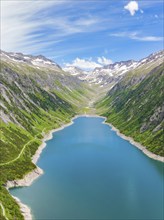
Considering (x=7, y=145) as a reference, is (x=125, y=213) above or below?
below

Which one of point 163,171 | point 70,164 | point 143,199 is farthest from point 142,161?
point 143,199

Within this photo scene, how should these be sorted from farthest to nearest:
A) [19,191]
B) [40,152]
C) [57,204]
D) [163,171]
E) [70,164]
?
[40,152] → [70,164] → [163,171] → [19,191] → [57,204]

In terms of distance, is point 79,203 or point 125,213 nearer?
point 125,213

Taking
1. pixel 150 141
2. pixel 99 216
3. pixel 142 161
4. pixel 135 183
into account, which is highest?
pixel 150 141

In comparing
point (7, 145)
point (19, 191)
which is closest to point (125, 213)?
point (19, 191)

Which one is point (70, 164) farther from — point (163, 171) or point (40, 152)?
point (163, 171)

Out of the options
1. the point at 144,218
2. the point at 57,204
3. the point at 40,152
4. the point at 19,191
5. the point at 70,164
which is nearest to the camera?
the point at 144,218
